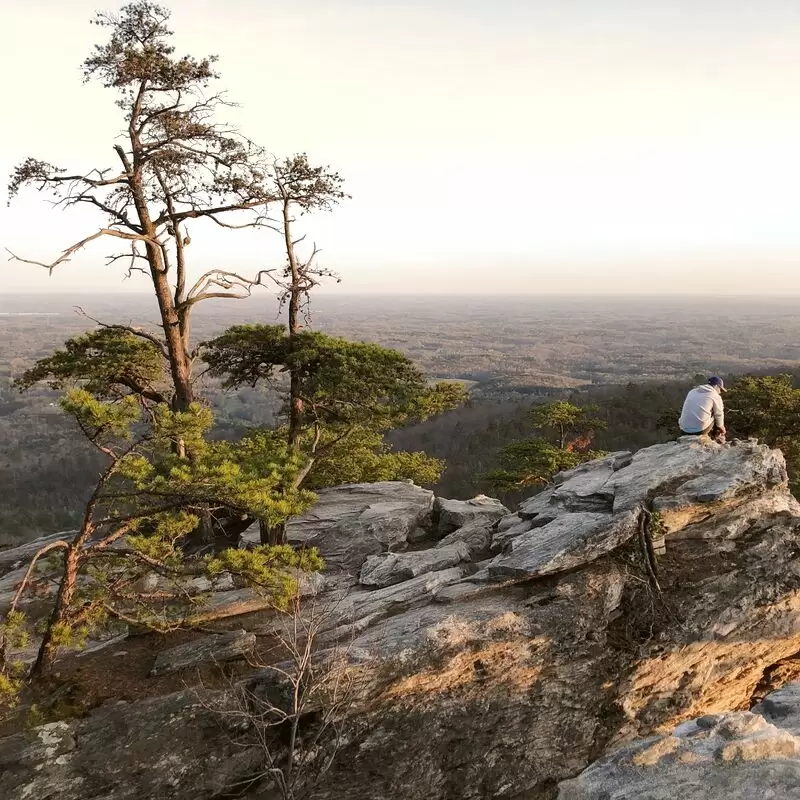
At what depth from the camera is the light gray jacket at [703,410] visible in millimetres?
12323

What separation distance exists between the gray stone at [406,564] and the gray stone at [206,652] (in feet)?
10.1

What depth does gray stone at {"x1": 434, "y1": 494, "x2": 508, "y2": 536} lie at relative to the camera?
15.3 m

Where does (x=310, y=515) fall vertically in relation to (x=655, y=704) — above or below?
above

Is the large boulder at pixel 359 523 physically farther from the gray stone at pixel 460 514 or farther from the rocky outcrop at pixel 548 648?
the rocky outcrop at pixel 548 648

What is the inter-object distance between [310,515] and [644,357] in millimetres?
169288

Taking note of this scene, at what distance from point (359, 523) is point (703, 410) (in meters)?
9.43

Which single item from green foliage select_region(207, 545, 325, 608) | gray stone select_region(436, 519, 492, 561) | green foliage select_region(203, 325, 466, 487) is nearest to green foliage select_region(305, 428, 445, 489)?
green foliage select_region(203, 325, 466, 487)

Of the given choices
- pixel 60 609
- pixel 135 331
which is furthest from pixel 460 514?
pixel 60 609

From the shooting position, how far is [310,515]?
15.4 m

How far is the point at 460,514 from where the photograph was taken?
50.5ft

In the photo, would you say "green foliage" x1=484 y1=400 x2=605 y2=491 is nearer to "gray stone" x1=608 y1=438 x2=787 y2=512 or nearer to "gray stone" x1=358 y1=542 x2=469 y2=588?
"gray stone" x1=608 y1=438 x2=787 y2=512

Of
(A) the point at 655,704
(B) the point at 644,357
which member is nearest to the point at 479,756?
(A) the point at 655,704

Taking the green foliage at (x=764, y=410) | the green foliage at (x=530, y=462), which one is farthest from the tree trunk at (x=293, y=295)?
the green foliage at (x=764, y=410)

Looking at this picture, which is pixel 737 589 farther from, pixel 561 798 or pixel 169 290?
→ pixel 169 290
